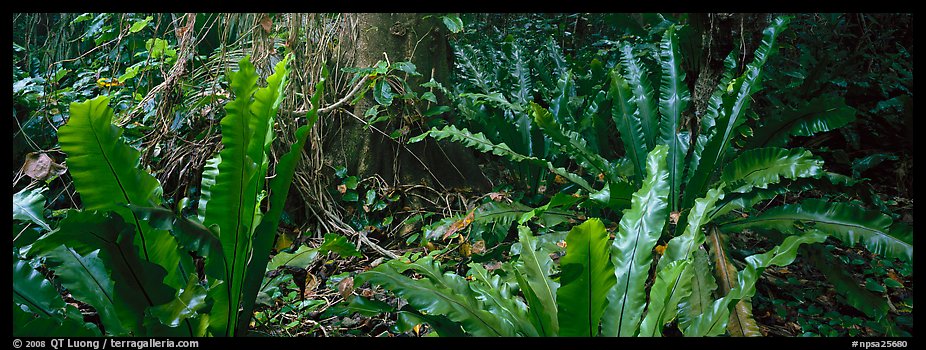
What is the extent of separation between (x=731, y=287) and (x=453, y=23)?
193 centimetres

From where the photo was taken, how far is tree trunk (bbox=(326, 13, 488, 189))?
3.27 meters

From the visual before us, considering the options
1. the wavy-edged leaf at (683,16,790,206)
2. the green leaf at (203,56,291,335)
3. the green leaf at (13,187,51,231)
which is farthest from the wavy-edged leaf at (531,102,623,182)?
the green leaf at (13,187,51,231)

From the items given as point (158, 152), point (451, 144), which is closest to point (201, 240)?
point (158, 152)

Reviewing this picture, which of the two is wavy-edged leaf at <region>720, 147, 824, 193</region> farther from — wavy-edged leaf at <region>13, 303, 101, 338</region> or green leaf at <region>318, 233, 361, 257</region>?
wavy-edged leaf at <region>13, 303, 101, 338</region>

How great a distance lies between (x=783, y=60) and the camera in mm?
3967

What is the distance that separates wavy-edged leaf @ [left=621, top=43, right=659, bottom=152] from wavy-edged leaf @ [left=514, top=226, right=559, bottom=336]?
44.7 inches

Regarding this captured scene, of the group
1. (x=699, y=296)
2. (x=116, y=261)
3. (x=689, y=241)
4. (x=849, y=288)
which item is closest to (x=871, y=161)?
(x=849, y=288)

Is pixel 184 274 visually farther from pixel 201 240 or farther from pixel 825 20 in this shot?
pixel 825 20

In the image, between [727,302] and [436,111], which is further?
[436,111]

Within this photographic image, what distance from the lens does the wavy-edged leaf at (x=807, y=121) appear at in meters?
2.40

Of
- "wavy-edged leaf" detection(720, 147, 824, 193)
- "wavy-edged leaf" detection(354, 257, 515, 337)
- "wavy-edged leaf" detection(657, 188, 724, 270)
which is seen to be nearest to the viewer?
"wavy-edged leaf" detection(354, 257, 515, 337)

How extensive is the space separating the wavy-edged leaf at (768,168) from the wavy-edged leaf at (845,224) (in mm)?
118

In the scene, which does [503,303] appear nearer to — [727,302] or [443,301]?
[443,301]

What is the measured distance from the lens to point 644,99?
9.00ft
